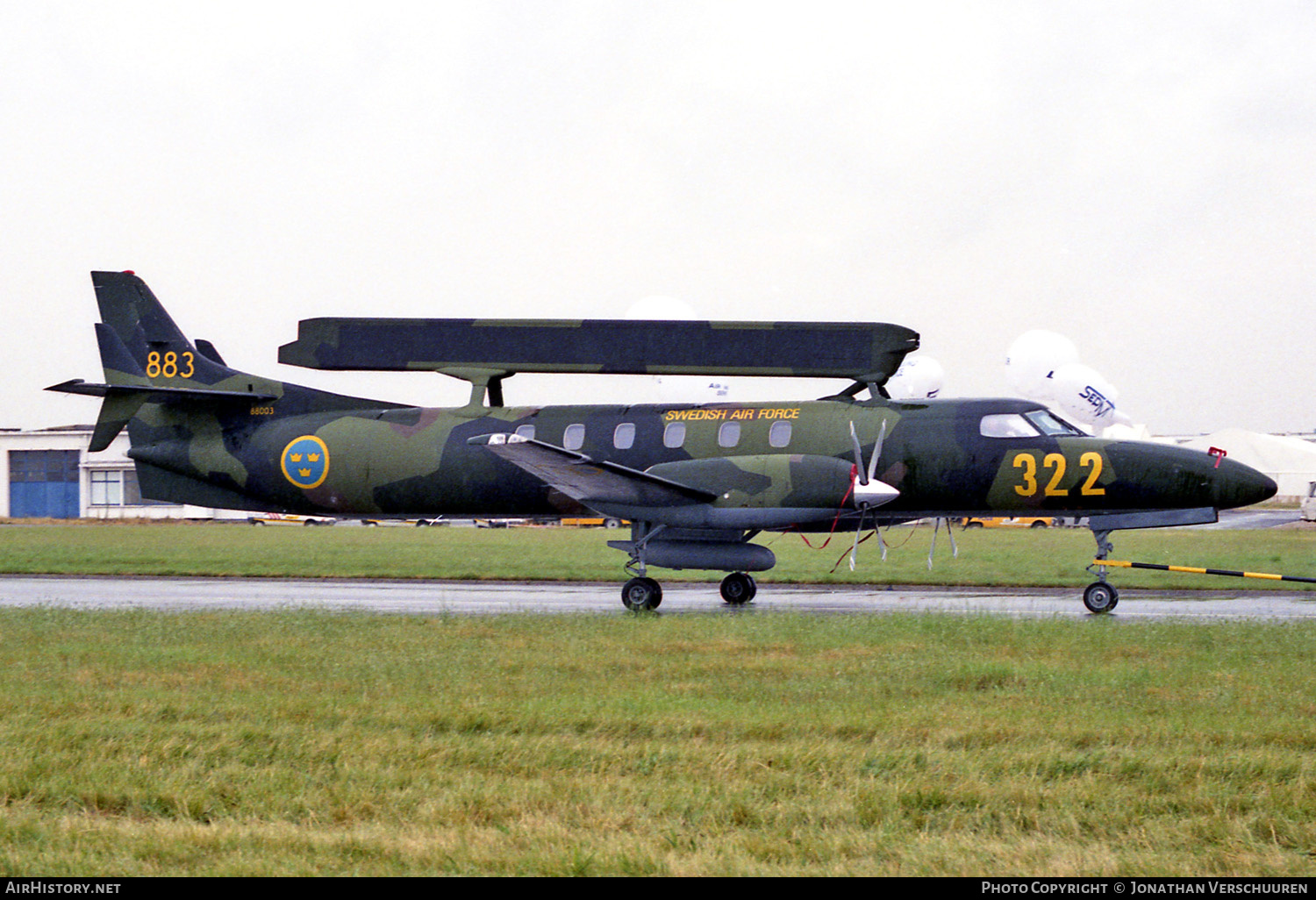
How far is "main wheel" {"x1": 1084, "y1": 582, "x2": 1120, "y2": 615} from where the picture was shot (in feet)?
60.8

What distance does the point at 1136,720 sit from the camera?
9.49 meters

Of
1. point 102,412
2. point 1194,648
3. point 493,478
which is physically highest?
point 102,412

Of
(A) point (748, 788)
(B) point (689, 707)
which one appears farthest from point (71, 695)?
(A) point (748, 788)

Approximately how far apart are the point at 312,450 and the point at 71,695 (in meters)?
12.3

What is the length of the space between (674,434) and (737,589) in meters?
2.82

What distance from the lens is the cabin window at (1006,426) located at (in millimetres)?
19562

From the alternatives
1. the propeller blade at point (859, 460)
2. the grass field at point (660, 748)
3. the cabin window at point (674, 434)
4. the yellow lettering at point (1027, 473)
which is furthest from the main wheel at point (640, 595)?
the yellow lettering at point (1027, 473)

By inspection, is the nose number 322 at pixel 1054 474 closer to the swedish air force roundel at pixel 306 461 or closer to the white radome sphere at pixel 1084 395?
the swedish air force roundel at pixel 306 461

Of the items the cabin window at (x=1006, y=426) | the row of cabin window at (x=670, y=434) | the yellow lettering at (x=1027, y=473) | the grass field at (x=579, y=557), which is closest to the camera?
the yellow lettering at (x=1027, y=473)

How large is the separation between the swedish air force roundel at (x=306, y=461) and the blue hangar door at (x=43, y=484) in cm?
7718

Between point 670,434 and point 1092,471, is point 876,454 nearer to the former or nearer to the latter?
point 1092,471

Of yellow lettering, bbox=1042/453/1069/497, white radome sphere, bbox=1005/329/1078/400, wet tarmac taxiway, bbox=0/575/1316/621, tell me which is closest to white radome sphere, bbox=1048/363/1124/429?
white radome sphere, bbox=1005/329/1078/400

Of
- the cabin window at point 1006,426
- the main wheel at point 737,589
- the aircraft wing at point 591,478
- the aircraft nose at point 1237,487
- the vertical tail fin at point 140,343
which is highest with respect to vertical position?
the vertical tail fin at point 140,343

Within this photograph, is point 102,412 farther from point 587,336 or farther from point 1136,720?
point 1136,720
